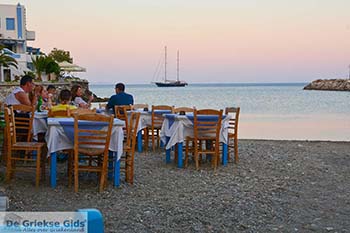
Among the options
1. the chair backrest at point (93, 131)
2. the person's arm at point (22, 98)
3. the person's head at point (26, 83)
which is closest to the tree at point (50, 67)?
the person's head at point (26, 83)

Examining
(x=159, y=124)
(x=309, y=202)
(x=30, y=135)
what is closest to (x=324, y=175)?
(x=309, y=202)

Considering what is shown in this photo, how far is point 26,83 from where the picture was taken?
291 inches

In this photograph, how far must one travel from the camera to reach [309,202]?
17.7ft

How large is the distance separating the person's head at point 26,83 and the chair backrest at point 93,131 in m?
2.21

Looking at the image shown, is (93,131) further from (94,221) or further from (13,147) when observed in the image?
(94,221)

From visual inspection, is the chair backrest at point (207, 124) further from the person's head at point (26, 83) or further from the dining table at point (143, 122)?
the person's head at point (26, 83)

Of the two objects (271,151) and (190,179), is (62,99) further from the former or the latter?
(271,151)

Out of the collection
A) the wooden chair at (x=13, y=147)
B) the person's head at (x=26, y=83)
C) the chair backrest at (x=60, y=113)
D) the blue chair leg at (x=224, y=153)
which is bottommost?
the blue chair leg at (x=224, y=153)

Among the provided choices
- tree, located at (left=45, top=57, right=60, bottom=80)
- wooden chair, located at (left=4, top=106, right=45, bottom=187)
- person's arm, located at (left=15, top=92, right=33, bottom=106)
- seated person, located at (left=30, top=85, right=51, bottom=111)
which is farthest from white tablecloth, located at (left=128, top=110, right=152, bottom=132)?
tree, located at (left=45, top=57, right=60, bottom=80)

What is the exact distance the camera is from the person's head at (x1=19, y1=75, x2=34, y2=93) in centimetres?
734

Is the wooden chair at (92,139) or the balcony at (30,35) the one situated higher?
the balcony at (30,35)

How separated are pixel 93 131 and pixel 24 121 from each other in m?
1.89

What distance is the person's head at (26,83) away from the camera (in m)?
7.34

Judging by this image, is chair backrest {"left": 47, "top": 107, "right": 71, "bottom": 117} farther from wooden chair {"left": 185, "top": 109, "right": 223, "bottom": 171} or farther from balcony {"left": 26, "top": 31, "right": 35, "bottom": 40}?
balcony {"left": 26, "top": 31, "right": 35, "bottom": 40}
